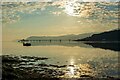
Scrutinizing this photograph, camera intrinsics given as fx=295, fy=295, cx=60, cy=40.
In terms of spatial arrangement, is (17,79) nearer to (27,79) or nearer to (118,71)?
(27,79)

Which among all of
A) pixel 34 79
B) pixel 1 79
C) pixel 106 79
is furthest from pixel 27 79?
pixel 106 79

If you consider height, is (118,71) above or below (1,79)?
below

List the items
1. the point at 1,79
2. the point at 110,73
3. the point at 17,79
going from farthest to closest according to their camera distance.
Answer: the point at 110,73
the point at 17,79
the point at 1,79

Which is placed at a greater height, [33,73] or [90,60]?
[33,73]

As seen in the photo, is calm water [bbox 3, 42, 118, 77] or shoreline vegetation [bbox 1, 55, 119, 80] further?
calm water [bbox 3, 42, 118, 77]

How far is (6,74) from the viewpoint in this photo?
104ft

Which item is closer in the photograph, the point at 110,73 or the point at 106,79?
the point at 106,79

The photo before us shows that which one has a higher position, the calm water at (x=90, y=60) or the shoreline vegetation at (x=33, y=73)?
the shoreline vegetation at (x=33, y=73)

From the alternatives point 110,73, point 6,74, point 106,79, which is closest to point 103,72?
point 110,73

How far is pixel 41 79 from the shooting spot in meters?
32.5

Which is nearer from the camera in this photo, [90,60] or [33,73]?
[33,73]

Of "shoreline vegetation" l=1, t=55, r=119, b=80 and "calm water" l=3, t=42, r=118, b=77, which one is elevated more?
"shoreline vegetation" l=1, t=55, r=119, b=80

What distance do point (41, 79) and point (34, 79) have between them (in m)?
0.90

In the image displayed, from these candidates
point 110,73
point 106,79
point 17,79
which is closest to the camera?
point 17,79
